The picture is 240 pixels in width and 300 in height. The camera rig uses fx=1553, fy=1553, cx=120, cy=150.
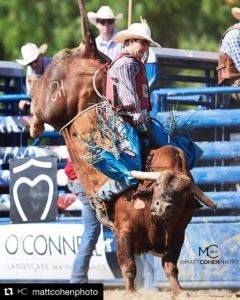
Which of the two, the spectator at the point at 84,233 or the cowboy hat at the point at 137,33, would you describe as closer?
the cowboy hat at the point at 137,33

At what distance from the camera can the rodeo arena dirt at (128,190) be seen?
1074 centimetres

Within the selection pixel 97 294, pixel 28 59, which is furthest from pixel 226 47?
pixel 97 294

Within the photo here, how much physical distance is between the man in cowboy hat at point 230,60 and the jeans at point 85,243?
4.87 ft

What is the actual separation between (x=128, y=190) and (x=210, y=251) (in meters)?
1.51

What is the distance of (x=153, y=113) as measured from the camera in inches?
474

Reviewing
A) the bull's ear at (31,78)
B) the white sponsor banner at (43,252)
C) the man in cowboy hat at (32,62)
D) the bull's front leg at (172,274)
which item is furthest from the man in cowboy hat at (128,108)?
the man in cowboy hat at (32,62)

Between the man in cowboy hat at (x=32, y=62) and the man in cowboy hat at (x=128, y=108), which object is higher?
the man in cowboy hat at (x=32, y=62)

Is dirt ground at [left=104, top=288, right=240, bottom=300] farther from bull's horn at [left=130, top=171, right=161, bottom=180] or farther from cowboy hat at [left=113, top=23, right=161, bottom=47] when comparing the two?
cowboy hat at [left=113, top=23, right=161, bottom=47]

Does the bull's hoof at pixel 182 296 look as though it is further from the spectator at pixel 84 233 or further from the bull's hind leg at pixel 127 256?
the spectator at pixel 84 233

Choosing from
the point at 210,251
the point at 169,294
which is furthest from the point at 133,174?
the point at 210,251

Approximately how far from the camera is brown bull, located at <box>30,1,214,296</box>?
10.5 metres

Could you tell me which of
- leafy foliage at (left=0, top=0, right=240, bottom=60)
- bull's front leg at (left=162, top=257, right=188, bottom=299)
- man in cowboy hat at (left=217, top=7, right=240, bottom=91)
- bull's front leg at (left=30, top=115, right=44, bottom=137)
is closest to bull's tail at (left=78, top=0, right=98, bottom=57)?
bull's front leg at (left=30, top=115, right=44, bottom=137)

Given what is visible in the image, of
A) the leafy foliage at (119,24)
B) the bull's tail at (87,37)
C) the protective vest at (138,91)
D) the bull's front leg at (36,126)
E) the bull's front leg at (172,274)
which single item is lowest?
the bull's front leg at (172,274)

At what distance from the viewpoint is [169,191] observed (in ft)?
34.2
